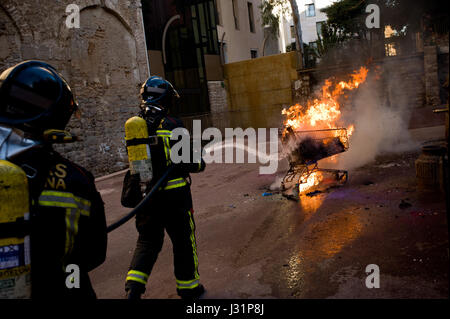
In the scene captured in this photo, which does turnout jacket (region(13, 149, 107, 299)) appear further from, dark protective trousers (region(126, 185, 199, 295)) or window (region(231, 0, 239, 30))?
window (region(231, 0, 239, 30))

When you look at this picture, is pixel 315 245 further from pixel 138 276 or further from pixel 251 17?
pixel 251 17

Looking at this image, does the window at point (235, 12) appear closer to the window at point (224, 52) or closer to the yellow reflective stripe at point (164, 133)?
the window at point (224, 52)

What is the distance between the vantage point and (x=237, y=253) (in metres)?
4.64

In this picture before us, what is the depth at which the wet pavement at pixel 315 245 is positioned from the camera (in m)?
3.49

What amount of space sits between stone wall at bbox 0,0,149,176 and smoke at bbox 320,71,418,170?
785 cm

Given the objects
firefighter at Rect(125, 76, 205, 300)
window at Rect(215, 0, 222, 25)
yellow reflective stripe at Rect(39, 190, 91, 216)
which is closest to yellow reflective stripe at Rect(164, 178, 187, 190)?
firefighter at Rect(125, 76, 205, 300)

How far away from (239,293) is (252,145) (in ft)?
39.0

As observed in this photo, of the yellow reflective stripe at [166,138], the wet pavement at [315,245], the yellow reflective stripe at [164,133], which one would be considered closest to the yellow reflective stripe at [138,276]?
the wet pavement at [315,245]

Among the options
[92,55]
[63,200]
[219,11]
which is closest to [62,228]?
[63,200]

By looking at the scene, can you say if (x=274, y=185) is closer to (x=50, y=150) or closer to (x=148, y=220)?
(x=148, y=220)

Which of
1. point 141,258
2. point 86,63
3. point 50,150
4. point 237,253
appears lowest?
point 237,253

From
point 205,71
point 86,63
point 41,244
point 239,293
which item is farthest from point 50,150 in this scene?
point 205,71

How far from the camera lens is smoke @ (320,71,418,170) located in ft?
32.2

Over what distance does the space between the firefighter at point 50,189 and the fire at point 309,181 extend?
5819 millimetres
